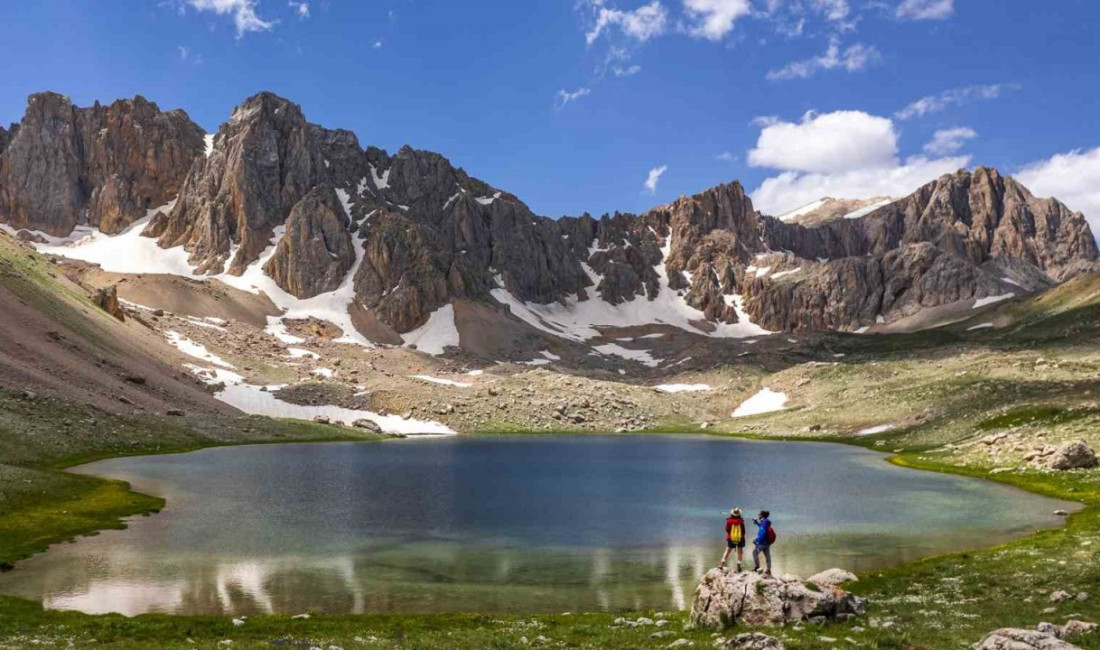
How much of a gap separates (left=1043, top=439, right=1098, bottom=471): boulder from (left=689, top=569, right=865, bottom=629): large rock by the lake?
55308mm

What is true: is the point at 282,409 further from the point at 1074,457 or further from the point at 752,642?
the point at 752,642

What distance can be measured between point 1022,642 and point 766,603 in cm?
847

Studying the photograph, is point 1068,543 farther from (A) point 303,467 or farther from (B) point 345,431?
(B) point 345,431

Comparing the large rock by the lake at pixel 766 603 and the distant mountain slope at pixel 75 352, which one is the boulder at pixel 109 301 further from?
the large rock by the lake at pixel 766 603

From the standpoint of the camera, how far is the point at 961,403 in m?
121

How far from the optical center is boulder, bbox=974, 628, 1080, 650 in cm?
1688

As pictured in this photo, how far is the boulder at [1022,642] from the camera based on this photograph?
664 inches

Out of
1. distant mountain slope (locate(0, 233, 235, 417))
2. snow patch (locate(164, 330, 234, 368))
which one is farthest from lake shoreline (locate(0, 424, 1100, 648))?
snow patch (locate(164, 330, 234, 368))

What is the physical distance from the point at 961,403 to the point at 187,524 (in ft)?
378

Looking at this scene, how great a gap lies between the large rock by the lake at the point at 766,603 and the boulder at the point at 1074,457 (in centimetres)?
5531

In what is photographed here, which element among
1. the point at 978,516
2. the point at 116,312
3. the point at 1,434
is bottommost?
the point at 978,516

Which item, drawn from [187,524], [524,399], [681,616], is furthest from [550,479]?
[524,399]

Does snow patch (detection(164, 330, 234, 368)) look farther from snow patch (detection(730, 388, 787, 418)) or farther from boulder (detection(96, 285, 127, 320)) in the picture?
snow patch (detection(730, 388, 787, 418))

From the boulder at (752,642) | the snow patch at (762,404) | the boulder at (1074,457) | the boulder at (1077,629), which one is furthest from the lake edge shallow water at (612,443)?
the snow patch at (762,404)
